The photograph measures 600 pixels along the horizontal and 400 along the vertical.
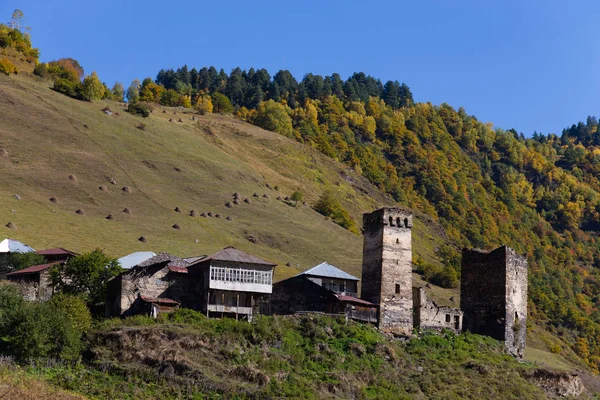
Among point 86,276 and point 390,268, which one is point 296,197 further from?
point 86,276

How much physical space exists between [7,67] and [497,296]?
88.3 metres

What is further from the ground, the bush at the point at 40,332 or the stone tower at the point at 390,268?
the stone tower at the point at 390,268

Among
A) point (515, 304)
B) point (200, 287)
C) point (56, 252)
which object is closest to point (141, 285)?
point (200, 287)

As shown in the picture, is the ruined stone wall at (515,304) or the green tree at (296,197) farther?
the green tree at (296,197)

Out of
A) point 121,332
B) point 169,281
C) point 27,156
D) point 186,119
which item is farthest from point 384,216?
point 186,119

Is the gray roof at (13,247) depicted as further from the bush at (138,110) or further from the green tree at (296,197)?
the bush at (138,110)

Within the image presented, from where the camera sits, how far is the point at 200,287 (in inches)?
2371

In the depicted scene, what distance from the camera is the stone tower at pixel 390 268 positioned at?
63281 millimetres

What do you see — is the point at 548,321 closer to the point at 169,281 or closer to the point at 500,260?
the point at 500,260

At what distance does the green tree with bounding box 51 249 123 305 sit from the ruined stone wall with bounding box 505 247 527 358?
27259 millimetres

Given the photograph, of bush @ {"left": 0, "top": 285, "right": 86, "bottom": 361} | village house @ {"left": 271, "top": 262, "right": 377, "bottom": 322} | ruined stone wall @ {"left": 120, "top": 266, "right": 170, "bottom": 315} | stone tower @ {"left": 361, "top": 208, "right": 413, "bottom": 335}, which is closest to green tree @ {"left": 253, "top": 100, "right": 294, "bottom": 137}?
Result: stone tower @ {"left": 361, "top": 208, "right": 413, "bottom": 335}

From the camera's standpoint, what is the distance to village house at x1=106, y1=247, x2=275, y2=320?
5753 cm

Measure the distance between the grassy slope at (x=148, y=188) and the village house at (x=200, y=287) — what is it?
20.3 metres

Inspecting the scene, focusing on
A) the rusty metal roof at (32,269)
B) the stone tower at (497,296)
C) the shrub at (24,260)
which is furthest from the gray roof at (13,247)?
the stone tower at (497,296)
